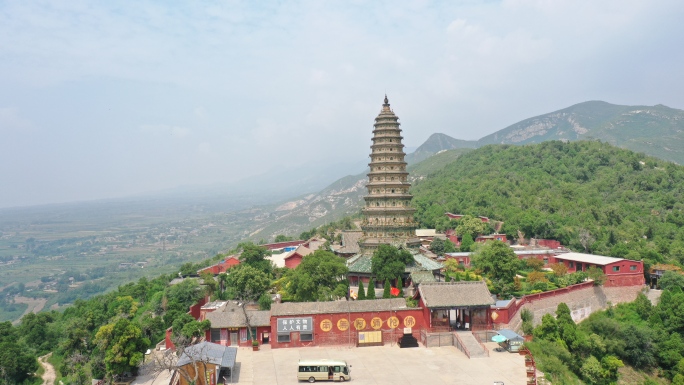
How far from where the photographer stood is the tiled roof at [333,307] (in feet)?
89.1

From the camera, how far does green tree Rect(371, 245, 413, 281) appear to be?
3422 cm

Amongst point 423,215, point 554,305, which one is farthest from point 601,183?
point 554,305

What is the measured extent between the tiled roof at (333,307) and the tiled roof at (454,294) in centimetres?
142

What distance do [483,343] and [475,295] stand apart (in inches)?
96.9

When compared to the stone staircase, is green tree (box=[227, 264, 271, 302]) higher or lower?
higher

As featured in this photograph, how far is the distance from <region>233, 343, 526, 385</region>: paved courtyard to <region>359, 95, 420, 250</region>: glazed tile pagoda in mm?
14578

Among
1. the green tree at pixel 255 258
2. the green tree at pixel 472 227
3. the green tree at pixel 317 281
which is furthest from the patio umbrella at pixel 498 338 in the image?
the green tree at pixel 472 227

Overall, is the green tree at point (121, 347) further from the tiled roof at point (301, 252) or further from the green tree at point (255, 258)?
the tiled roof at point (301, 252)

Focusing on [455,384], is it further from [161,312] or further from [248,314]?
[161,312]

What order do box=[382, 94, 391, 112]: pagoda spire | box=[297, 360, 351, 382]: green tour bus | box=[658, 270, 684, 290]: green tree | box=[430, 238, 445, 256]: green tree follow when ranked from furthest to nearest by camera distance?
1. box=[430, 238, 445, 256]: green tree
2. box=[382, 94, 391, 112]: pagoda spire
3. box=[658, 270, 684, 290]: green tree
4. box=[297, 360, 351, 382]: green tour bus

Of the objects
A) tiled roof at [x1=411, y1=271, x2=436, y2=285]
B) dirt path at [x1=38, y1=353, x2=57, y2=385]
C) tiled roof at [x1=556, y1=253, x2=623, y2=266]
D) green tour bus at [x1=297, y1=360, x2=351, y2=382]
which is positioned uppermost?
tiled roof at [x1=556, y1=253, x2=623, y2=266]

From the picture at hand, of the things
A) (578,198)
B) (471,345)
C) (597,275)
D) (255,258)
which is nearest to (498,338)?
(471,345)

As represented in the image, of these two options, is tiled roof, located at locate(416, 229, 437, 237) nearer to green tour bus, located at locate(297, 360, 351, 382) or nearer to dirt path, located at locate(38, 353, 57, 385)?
green tour bus, located at locate(297, 360, 351, 382)

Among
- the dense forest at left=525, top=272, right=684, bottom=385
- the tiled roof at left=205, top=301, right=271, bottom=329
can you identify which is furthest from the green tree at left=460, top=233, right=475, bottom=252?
the tiled roof at left=205, top=301, right=271, bottom=329
